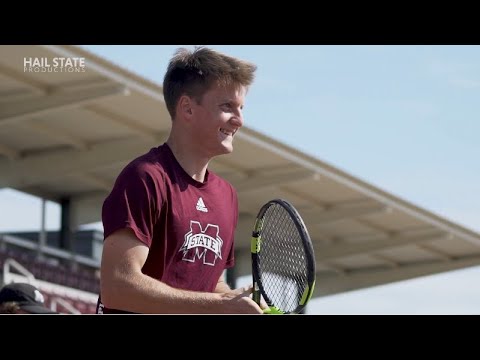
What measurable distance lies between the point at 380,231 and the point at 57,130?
788 centimetres

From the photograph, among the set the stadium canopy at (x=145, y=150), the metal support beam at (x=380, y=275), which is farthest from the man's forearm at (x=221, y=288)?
the metal support beam at (x=380, y=275)

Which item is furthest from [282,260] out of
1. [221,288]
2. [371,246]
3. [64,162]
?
[371,246]

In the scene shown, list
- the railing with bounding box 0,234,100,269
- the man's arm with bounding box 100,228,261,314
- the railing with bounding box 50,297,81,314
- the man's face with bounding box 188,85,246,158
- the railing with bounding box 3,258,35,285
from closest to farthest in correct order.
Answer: the man's arm with bounding box 100,228,261,314
the man's face with bounding box 188,85,246,158
the railing with bounding box 3,258,35,285
the railing with bounding box 50,297,81,314
the railing with bounding box 0,234,100,269

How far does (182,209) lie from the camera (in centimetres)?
514

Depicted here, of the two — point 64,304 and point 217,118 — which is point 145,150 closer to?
point 64,304

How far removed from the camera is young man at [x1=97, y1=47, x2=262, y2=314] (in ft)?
15.9

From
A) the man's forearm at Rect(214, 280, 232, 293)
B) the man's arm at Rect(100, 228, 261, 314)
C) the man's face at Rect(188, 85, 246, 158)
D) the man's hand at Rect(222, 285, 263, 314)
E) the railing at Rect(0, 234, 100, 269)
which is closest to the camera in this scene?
the man's hand at Rect(222, 285, 263, 314)

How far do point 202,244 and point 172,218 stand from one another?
0.59 ft

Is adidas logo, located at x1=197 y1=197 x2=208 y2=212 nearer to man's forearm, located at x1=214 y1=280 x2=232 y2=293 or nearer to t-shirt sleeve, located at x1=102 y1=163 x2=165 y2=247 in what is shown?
t-shirt sleeve, located at x1=102 y1=163 x2=165 y2=247

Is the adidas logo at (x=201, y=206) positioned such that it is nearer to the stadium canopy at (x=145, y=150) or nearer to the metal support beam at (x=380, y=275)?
the stadium canopy at (x=145, y=150)

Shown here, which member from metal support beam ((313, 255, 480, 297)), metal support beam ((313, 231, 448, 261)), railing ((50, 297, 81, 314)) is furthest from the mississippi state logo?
metal support beam ((313, 255, 480, 297))

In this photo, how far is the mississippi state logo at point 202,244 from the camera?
5.14 m
